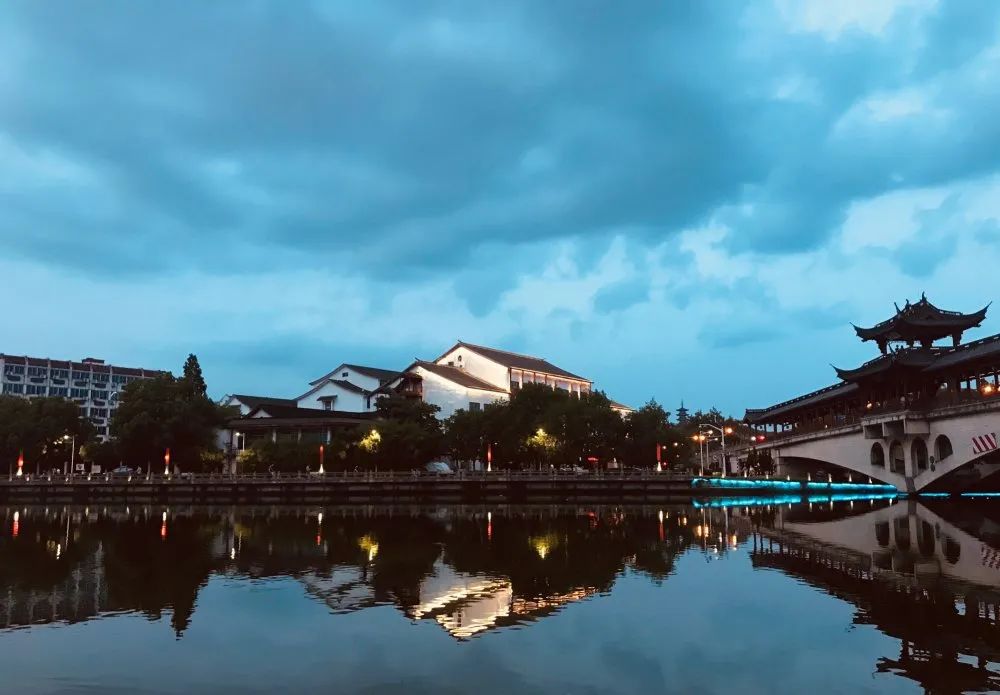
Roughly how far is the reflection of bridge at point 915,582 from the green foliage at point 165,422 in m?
63.3

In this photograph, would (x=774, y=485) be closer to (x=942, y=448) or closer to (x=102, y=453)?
(x=942, y=448)

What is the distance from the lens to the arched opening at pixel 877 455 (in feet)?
199

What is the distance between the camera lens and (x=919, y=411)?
53.5 m

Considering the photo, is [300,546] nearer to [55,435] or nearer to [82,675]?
[82,675]

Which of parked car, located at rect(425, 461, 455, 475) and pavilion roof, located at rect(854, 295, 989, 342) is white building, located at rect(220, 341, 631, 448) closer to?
parked car, located at rect(425, 461, 455, 475)

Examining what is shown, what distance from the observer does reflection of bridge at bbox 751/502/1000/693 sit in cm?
1369

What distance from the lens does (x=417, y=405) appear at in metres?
85.8

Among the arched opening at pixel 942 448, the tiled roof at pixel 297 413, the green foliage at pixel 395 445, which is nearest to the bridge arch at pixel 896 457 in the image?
the arched opening at pixel 942 448

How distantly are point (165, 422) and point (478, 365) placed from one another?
41.5 meters

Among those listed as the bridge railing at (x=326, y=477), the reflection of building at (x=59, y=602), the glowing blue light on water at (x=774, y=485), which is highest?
the bridge railing at (x=326, y=477)

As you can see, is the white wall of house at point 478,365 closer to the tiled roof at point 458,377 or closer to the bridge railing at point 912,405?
the tiled roof at point 458,377

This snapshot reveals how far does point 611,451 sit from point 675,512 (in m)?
24.8

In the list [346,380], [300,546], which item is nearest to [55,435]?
[346,380]

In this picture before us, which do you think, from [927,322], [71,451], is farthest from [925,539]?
[71,451]
